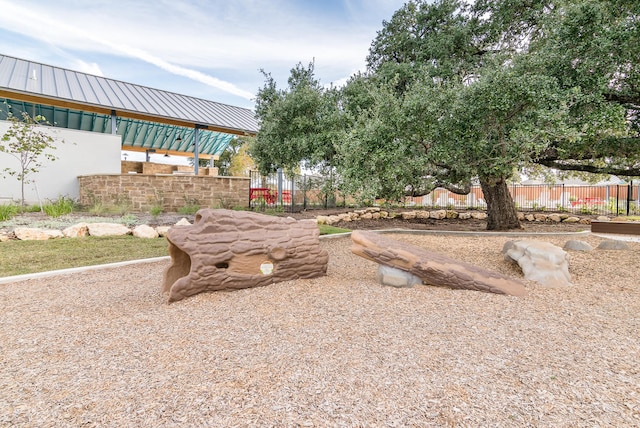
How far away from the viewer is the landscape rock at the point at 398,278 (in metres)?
4.00

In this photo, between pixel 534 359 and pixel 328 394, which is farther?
pixel 534 359

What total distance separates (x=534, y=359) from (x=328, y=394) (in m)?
1.48

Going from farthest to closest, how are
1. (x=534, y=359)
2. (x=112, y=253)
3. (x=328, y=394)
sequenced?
(x=112, y=253)
(x=534, y=359)
(x=328, y=394)

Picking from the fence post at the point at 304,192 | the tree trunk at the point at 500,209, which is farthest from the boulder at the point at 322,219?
the tree trunk at the point at 500,209

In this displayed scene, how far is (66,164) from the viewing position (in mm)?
12250

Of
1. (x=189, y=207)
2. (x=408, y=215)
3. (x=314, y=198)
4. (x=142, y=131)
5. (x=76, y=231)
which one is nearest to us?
(x=76, y=231)

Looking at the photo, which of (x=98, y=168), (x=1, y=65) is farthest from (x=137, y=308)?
(x=1, y=65)

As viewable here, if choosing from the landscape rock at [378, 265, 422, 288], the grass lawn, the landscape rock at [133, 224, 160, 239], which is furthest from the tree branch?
the landscape rock at [133, 224, 160, 239]

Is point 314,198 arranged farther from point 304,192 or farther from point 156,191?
point 156,191

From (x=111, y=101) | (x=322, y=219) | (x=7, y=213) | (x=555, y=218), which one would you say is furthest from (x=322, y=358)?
(x=111, y=101)

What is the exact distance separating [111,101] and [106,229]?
9.47m

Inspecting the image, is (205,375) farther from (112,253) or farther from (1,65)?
(1,65)

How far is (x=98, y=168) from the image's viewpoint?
42.8ft

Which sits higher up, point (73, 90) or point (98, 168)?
point (73, 90)
